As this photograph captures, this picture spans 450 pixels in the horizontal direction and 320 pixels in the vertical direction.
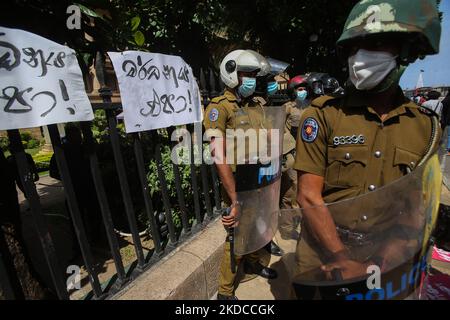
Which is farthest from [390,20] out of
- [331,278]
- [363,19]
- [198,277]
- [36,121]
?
[198,277]

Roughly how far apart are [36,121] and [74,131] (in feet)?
6.75

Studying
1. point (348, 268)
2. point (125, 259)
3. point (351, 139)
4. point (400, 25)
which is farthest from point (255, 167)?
point (125, 259)

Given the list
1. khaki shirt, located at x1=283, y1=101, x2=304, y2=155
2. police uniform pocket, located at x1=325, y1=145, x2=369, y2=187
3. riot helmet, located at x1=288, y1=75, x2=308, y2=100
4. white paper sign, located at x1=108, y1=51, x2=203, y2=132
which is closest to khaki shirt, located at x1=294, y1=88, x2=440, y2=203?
police uniform pocket, located at x1=325, y1=145, x2=369, y2=187

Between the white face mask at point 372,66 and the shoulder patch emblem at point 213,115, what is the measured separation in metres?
1.21

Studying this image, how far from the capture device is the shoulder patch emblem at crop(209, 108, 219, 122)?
2354 millimetres

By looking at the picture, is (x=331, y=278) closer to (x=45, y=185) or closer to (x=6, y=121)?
(x=6, y=121)

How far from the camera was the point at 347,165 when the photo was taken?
147 cm

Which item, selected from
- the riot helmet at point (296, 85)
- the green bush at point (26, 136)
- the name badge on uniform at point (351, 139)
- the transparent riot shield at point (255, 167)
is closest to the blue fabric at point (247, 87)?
the transparent riot shield at point (255, 167)

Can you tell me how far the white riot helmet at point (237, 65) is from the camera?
8.00 ft

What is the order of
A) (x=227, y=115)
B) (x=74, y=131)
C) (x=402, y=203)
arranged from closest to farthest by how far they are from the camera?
(x=402, y=203) < (x=227, y=115) < (x=74, y=131)

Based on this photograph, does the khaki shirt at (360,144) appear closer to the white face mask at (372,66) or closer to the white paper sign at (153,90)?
the white face mask at (372,66)

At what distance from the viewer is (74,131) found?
3.39 metres

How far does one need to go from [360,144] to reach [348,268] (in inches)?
24.9
